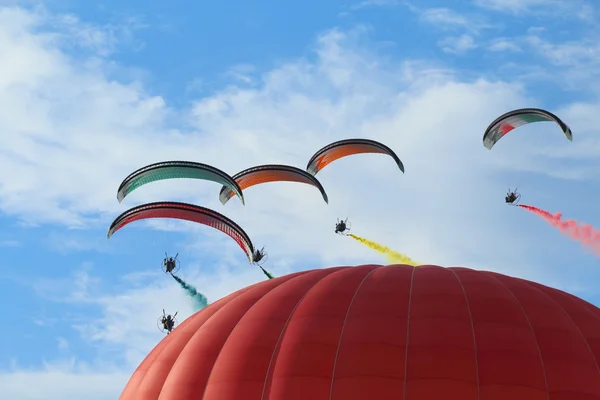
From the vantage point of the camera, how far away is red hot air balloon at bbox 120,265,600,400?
25078 millimetres

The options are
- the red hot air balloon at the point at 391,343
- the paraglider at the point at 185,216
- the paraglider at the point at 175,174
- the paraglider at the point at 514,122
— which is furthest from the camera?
the paraglider at the point at 514,122

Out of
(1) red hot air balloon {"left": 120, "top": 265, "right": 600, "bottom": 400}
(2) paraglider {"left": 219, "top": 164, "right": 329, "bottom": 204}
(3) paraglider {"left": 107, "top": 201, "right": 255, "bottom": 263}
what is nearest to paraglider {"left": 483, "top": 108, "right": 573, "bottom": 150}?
(2) paraglider {"left": 219, "top": 164, "right": 329, "bottom": 204}

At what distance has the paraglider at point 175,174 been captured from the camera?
3594cm

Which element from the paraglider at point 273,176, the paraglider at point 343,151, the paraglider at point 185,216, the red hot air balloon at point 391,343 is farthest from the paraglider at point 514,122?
→ the paraglider at point 185,216

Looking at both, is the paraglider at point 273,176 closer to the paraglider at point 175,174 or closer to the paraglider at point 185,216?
the paraglider at point 185,216

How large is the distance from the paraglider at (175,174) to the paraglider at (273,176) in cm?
258

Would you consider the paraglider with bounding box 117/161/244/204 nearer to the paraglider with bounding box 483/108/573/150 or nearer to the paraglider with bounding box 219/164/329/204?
the paraglider with bounding box 219/164/329/204

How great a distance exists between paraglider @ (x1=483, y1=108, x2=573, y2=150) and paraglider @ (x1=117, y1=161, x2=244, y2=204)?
40.3ft

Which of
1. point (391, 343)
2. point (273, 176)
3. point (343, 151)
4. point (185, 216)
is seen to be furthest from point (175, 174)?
point (391, 343)

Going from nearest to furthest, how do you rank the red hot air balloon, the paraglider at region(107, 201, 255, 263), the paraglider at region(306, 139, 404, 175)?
1. the red hot air balloon
2. the paraglider at region(107, 201, 255, 263)
3. the paraglider at region(306, 139, 404, 175)

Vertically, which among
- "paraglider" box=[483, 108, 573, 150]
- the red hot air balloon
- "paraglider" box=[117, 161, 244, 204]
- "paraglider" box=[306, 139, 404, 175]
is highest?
"paraglider" box=[483, 108, 573, 150]

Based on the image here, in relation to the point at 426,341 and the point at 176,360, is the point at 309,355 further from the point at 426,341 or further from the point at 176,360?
the point at 176,360

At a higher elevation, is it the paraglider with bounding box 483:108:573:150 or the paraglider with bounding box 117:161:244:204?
the paraglider with bounding box 483:108:573:150

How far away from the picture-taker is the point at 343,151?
4047 centimetres
